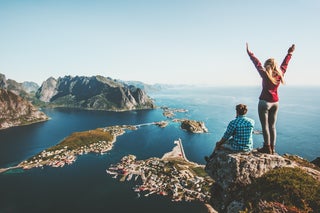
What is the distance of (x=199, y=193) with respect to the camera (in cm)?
7481

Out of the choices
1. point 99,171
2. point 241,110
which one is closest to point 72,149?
point 99,171

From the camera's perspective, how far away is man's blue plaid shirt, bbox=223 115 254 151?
10672 mm

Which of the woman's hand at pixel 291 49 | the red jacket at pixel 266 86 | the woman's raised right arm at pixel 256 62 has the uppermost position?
the woman's hand at pixel 291 49

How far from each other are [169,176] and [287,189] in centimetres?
8391

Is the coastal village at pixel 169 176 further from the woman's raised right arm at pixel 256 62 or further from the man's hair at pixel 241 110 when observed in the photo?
the woman's raised right arm at pixel 256 62

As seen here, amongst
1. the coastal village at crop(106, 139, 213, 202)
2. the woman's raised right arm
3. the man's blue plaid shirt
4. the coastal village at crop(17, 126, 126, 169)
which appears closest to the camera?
the woman's raised right arm

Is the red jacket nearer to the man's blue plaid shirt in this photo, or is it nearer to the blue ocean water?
the man's blue plaid shirt

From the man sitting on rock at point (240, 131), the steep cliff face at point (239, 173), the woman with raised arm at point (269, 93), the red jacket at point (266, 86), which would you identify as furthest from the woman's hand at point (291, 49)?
the steep cliff face at point (239, 173)

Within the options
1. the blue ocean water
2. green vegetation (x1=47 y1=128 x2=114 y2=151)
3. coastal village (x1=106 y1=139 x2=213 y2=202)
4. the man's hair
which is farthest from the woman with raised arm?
green vegetation (x1=47 y1=128 x2=114 y2=151)

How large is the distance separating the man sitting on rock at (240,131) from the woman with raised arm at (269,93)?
2.23ft

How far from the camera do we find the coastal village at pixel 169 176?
76125 millimetres

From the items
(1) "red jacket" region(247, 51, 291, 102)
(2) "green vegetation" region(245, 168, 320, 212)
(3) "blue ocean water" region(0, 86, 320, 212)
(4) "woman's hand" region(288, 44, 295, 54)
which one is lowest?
(3) "blue ocean water" region(0, 86, 320, 212)

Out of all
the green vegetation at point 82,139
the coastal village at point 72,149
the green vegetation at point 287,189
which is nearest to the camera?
the green vegetation at point 287,189

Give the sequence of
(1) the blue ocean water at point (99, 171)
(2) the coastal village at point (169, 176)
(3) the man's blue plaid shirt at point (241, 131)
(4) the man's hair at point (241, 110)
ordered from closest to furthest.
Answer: (3) the man's blue plaid shirt at point (241, 131), (4) the man's hair at point (241, 110), (1) the blue ocean water at point (99, 171), (2) the coastal village at point (169, 176)
